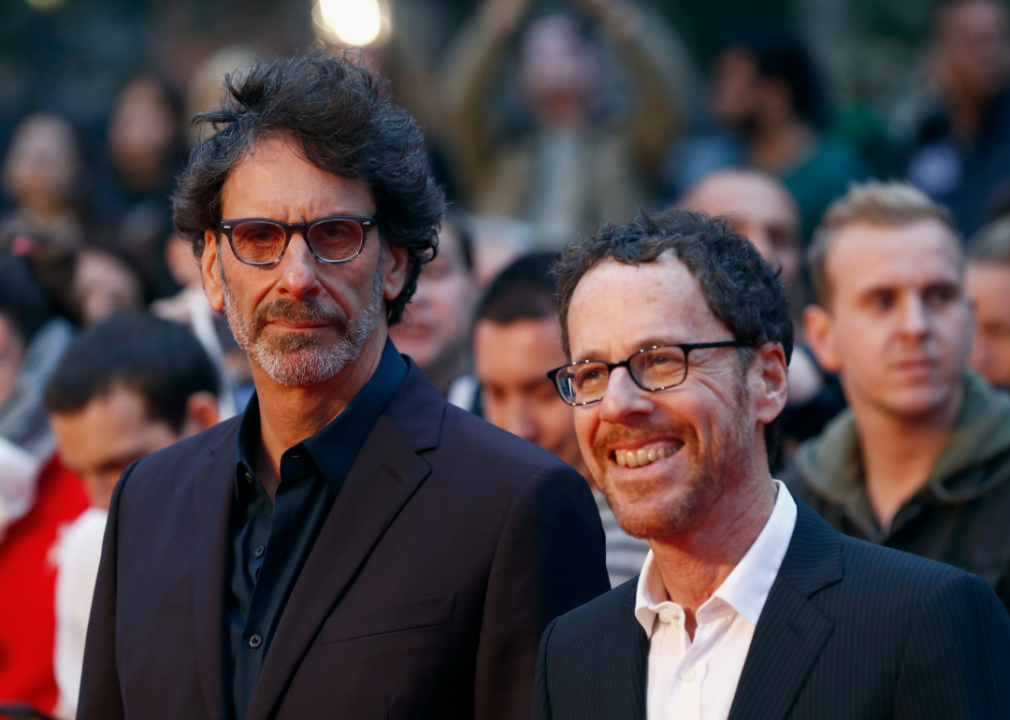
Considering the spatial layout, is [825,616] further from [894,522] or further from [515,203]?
[515,203]

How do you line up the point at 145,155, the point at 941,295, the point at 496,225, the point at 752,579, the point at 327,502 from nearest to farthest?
the point at 752,579
the point at 327,502
the point at 941,295
the point at 496,225
the point at 145,155

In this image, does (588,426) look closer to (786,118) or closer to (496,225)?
(496,225)

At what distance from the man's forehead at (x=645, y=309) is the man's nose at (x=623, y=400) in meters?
0.05

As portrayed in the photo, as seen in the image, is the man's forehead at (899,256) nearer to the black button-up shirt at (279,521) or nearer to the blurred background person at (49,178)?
the black button-up shirt at (279,521)

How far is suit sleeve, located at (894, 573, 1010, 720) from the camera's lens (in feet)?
6.40

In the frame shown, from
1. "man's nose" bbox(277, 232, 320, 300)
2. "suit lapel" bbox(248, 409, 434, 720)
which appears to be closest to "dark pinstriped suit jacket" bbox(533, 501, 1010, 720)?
"suit lapel" bbox(248, 409, 434, 720)

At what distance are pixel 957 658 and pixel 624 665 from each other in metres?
0.62

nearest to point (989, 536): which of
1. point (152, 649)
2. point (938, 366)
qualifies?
point (938, 366)

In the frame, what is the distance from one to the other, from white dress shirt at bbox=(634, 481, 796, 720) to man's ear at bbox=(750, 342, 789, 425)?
7.1 inches

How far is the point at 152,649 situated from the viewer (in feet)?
8.65

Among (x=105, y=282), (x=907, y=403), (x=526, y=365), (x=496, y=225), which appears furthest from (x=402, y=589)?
(x=496, y=225)

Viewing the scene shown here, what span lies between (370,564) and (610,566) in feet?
4.04

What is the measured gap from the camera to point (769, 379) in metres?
2.37

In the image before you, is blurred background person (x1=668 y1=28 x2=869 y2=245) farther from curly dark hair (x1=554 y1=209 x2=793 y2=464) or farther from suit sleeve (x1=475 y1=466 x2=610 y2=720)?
suit sleeve (x1=475 y1=466 x2=610 y2=720)
